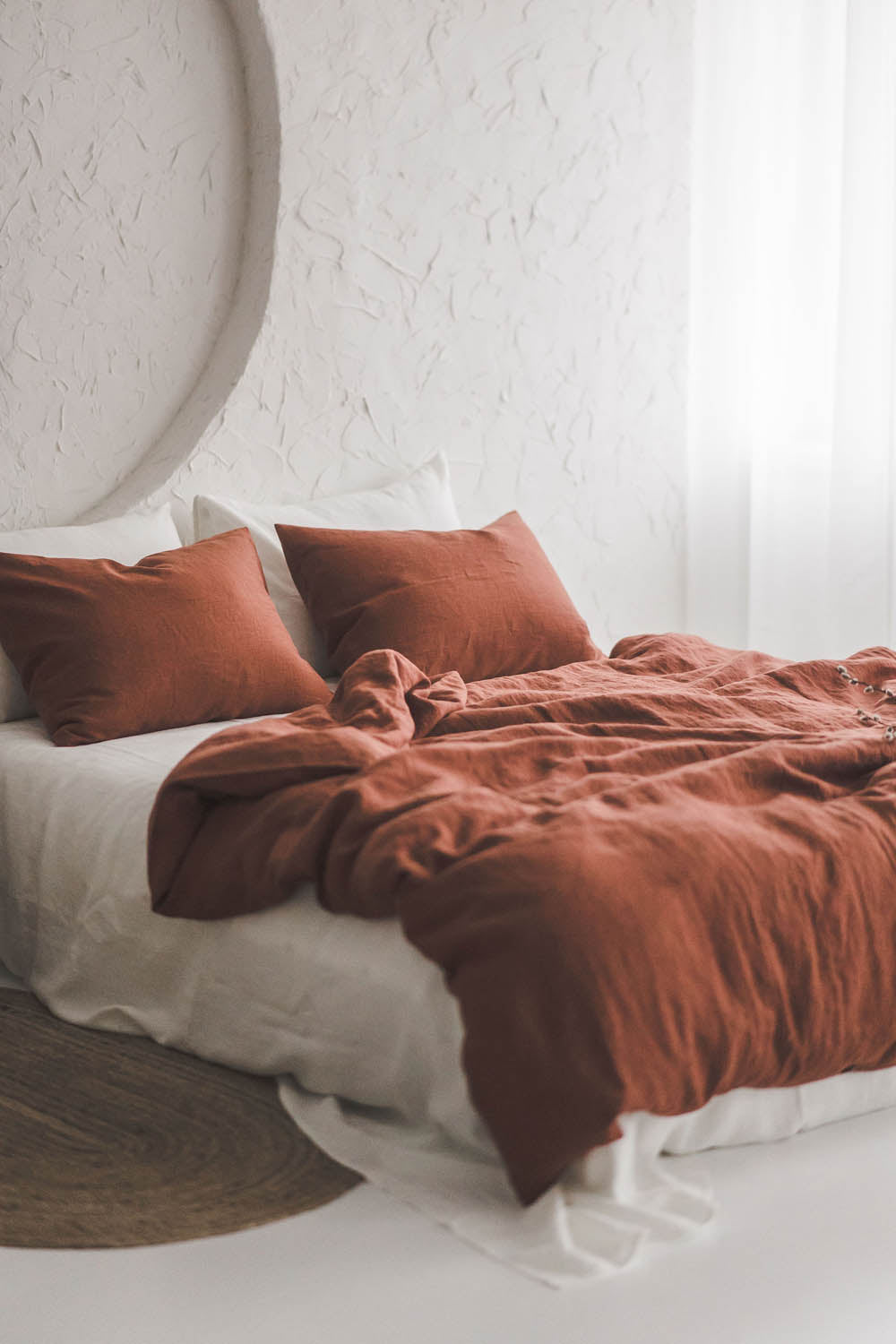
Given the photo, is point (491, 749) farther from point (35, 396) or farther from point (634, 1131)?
point (35, 396)

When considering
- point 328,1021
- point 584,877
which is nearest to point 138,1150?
point 328,1021

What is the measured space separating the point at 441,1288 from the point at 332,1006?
1.44 ft

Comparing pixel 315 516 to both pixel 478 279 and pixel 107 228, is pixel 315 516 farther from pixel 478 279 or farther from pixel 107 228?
pixel 478 279

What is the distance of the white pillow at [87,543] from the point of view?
287 centimetres

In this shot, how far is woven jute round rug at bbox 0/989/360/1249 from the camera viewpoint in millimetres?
1785

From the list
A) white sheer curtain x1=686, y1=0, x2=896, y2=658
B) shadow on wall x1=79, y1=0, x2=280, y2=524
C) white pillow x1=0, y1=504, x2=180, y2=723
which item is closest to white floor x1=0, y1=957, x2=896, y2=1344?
white pillow x1=0, y1=504, x2=180, y2=723

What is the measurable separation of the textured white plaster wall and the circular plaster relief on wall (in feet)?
0.13

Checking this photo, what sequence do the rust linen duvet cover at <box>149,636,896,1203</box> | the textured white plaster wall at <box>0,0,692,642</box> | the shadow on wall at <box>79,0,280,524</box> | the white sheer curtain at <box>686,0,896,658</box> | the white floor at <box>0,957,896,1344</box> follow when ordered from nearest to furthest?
the white floor at <box>0,957,896,1344</box>
the rust linen duvet cover at <box>149,636,896,1203</box>
the shadow on wall at <box>79,0,280,524</box>
the textured white plaster wall at <box>0,0,692,642</box>
the white sheer curtain at <box>686,0,896,658</box>

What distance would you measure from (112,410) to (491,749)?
1.57 meters

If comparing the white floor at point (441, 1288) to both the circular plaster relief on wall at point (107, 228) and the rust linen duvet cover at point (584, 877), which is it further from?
the circular plaster relief on wall at point (107, 228)

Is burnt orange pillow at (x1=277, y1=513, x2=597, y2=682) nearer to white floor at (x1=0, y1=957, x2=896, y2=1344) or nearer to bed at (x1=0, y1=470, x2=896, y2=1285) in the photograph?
bed at (x1=0, y1=470, x2=896, y2=1285)

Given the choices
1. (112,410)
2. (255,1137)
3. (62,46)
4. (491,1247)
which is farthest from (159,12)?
(491,1247)

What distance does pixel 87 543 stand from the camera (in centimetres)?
302

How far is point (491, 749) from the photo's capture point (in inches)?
86.8
